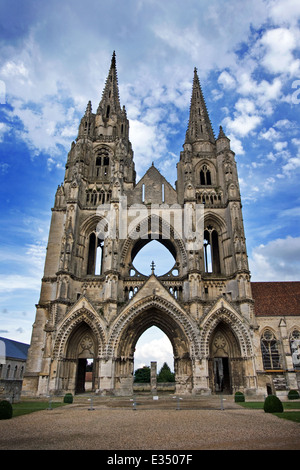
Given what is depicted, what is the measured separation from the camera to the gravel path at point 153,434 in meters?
6.73

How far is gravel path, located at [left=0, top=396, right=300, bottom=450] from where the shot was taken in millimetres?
6734

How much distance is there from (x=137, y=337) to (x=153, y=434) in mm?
18240

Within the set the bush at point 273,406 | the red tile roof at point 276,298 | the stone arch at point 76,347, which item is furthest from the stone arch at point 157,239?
the bush at point 273,406

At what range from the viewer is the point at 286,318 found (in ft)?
94.4

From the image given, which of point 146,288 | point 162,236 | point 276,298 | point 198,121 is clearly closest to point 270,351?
point 276,298

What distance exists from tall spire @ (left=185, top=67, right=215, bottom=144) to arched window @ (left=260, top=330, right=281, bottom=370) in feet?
68.6

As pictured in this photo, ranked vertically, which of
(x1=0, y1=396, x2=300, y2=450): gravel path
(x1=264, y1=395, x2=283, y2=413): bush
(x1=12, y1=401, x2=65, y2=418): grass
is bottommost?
(x1=12, y1=401, x2=65, y2=418): grass

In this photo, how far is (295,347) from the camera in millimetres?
28062

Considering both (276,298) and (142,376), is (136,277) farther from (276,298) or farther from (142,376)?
(142,376)

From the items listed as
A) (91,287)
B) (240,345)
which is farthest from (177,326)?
(91,287)

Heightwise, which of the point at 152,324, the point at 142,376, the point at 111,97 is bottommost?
the point at 142,376

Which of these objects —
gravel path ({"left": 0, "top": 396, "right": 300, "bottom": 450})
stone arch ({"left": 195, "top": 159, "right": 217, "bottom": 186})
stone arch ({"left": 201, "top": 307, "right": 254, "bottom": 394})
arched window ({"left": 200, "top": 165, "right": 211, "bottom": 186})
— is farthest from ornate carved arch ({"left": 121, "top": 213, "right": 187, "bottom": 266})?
gravel path ({"left": 0, "top": 396, "right": 300, "bottom": 450})

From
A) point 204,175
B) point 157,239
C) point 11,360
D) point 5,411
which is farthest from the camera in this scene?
point 11,360

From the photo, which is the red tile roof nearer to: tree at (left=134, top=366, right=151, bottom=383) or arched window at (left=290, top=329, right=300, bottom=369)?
arched window at (left=290, top=329, right=300, bottom=369)
